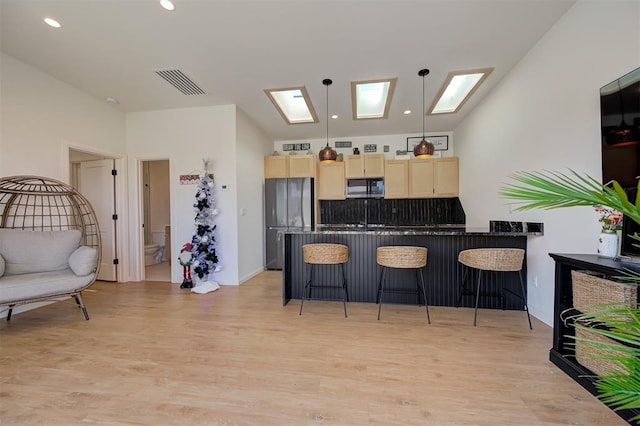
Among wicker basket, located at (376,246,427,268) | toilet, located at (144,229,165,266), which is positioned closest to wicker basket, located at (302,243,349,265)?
wicker basket, located at (376,246,427,268)

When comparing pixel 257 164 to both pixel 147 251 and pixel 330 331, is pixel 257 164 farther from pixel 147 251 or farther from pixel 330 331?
pixel 330 331

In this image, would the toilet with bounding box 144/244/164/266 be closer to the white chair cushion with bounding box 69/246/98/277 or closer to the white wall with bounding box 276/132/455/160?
the white chair cushion with bounding box 69/246/98/277

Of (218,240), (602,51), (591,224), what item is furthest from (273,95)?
(591,224)

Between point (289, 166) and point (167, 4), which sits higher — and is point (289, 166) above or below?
below

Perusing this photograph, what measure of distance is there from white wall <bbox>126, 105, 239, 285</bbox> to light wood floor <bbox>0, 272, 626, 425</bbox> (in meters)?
1.34

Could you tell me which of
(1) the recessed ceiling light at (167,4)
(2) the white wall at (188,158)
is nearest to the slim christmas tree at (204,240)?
(2) the white wall at (188,158)

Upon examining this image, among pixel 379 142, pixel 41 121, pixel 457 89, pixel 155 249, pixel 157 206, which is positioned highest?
pixel 457 89

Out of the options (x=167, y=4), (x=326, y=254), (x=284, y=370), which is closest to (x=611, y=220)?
(x=326, y=254)

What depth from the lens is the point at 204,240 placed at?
12.2 ft

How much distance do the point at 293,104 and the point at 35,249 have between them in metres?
3.85

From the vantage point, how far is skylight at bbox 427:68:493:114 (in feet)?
10.2

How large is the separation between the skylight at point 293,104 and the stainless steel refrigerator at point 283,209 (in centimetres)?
116

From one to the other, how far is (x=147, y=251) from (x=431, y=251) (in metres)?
5.76

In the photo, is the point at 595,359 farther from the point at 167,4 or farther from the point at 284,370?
the point at 167,4
